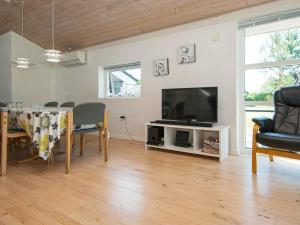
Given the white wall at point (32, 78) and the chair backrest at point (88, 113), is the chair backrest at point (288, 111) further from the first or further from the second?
the white wall at point (32, 78)

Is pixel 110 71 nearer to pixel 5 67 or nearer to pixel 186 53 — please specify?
pixel 186 53

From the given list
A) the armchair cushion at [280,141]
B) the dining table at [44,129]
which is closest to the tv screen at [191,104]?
the armchair cushion at [280,141]

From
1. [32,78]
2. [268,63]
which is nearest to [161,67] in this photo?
[268,63]

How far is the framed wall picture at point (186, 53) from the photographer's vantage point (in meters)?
3.54

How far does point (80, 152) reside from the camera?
329 cm

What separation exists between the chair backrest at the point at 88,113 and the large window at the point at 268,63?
2.19 m

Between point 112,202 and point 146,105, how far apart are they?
2658mm

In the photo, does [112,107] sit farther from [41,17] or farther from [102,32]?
[41,17]

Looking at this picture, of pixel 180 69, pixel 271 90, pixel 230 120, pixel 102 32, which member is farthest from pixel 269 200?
pixel 102 32

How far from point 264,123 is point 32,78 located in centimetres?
552

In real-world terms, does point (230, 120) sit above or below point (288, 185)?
above

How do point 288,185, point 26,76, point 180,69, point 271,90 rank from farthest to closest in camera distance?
point 26,76
point 180,69
point 271,90
point 288,185

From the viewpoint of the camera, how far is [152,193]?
1896mm

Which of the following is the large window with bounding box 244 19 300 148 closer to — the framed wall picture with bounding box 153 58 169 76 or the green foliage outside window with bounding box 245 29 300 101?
the green foliage outside window with bounding box 245 29 300 101
